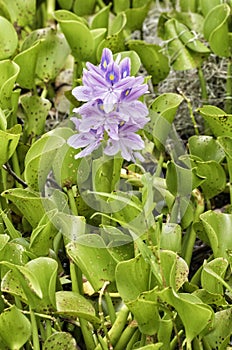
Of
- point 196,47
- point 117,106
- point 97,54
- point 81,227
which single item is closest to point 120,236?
point 81,227

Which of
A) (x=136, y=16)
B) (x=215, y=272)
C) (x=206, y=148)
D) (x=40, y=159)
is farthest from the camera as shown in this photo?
(x=136, y=16)

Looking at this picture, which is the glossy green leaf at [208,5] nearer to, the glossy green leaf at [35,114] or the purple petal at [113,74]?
the glossy green leaf at [35,114]

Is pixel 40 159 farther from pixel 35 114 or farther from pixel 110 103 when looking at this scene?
pixel 35 114

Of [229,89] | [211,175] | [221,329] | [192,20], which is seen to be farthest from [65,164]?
[192,20]

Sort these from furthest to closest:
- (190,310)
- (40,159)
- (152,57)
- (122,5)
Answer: (122,5)
(152,57)
(40,159)
(190,310)

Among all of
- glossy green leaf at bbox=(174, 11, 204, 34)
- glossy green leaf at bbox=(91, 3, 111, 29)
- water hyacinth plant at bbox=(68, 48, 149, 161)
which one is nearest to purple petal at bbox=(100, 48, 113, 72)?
water hyacinth plant at bbox=(68, 48, 149, 161)

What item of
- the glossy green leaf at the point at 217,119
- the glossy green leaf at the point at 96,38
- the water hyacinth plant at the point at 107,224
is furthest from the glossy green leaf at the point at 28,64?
the glossy green leaf at the point at 217,119
